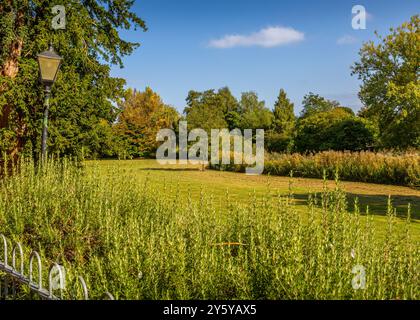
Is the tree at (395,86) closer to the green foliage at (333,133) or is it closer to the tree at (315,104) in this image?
the green foliage at (333,133)

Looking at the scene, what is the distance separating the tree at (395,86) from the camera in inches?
1091

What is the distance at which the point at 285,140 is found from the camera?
133ft

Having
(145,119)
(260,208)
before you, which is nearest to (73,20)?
(260,208)

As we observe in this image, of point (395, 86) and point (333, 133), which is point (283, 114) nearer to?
point (333, 133)

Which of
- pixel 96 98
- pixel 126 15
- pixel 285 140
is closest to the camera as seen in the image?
pixel 96 98

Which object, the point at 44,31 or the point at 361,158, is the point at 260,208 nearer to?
the point at 44,31

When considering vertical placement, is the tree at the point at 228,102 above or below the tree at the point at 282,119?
above

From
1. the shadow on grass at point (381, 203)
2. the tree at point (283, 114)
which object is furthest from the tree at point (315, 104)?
the shadow on grass at point (381, 203)

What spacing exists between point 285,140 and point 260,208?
3606 cm

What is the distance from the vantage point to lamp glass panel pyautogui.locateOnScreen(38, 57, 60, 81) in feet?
27.2

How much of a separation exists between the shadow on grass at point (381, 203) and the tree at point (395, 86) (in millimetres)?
14078

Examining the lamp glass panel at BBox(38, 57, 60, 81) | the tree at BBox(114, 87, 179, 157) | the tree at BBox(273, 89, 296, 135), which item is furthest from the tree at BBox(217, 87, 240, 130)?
the lamp glass panel at BBox(38, 57, 60, 81)
